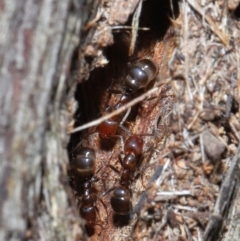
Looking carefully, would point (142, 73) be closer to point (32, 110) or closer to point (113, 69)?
point (113, 69)

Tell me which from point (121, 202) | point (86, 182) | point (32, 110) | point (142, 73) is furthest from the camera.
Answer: point (86, 182)

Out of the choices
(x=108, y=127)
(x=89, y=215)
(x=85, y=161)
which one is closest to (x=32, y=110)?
(x=85, y=161)

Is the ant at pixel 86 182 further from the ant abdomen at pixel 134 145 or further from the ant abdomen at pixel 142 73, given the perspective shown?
the ant abdomen at pixel 142 73

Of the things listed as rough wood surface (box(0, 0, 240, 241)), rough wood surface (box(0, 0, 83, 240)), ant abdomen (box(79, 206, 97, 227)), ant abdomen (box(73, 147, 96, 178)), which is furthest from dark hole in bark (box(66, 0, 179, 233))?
rough wood surface (box(0, 0, 83, 240))

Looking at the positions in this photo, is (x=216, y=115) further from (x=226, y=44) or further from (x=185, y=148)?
(x=226, y=44)

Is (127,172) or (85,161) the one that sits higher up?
(85,161)

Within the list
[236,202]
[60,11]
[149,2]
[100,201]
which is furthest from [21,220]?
[149,2]

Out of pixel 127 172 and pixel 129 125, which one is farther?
pixel 129 125

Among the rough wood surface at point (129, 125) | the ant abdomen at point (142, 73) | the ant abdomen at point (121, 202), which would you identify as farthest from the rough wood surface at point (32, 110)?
the ant abdomen at point (142, 73)
